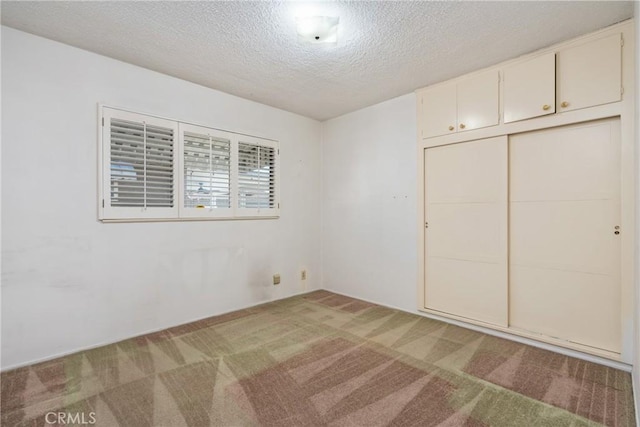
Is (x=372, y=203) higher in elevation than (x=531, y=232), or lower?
higher

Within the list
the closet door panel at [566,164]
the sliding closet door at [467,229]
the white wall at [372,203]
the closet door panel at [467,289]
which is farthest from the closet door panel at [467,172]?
the closet door panel at [467,289]

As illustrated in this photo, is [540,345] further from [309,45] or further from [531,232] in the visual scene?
[309,45]

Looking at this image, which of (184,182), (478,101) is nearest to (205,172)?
(184,182)

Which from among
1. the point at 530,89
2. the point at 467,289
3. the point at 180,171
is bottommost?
the point at 467,289

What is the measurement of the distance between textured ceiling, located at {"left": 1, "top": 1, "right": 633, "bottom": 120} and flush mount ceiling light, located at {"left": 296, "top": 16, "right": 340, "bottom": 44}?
4 centimetres

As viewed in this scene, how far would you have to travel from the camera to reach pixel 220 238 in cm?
337

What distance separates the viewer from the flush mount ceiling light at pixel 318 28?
2.04 meters

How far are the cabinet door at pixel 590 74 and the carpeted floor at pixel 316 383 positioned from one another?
2.00 m

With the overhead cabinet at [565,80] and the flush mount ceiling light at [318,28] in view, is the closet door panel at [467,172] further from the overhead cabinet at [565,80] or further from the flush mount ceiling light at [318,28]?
the flush mount ceiling light at [318,28]

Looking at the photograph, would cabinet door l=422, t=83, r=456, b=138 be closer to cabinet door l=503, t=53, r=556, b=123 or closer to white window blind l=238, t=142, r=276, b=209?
cabinet door l=503, t=53, r=556, b=123

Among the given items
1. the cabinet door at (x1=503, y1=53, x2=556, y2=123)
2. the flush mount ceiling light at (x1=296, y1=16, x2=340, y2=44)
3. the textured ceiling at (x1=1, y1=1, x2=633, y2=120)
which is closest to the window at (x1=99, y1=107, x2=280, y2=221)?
the textured ceiling at (x1=1, y1=1, x2=633, y2=120)

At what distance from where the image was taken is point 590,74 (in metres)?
2.27

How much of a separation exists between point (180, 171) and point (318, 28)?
74.3 inches

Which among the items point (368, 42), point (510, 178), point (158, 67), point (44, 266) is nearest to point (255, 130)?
point (158, 67)
